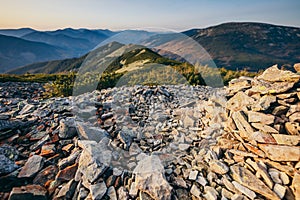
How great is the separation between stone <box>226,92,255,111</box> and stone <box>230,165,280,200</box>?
164cm

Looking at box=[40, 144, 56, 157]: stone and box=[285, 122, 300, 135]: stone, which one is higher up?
box=[285, 122, 300, 135]: stone

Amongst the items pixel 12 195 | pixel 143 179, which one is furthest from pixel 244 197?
pixel 12 195

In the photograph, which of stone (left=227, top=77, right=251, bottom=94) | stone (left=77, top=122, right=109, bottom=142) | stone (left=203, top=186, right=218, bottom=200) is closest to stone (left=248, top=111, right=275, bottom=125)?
stone (left=227, top=77, right=251, bottom=94)

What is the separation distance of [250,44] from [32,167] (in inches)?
5556

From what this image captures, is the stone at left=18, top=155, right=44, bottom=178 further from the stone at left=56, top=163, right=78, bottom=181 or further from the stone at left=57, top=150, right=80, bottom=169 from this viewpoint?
the stone at left=56, top=163, right=78, bottom=181

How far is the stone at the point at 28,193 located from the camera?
3.24 metres

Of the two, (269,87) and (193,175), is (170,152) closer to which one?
(193,175)

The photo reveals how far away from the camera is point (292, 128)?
359 cm

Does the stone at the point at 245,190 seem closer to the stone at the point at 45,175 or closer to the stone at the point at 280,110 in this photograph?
the stone at the point at 280,110

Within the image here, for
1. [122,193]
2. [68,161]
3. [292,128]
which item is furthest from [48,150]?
[292,128]

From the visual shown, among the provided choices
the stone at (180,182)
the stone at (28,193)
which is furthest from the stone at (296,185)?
the stone at (28,193)

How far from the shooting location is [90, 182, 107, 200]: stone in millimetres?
3196

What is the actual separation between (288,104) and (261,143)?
109cm

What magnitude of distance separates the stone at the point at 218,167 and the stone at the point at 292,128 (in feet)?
4.66
